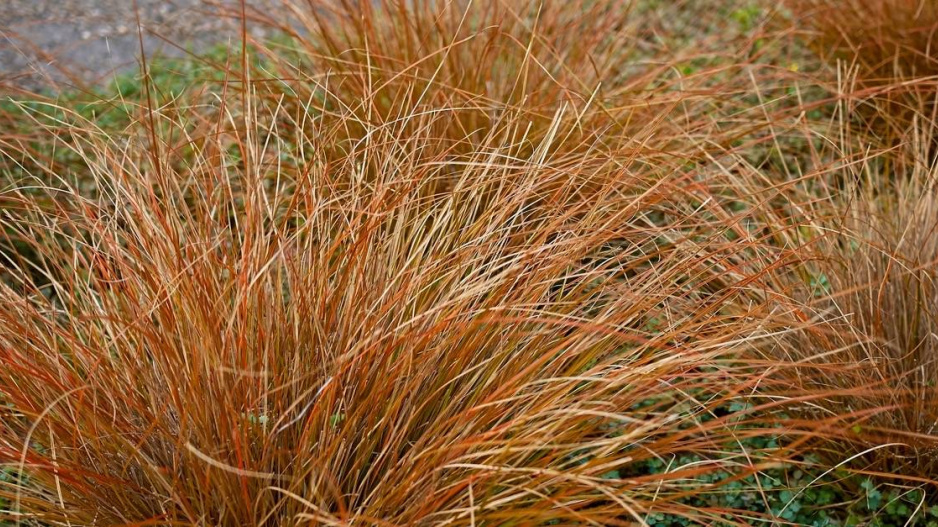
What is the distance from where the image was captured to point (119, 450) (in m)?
2.11

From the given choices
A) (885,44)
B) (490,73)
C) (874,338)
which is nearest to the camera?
(874,338)

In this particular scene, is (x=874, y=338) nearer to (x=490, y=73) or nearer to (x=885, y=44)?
(x=490, y=73)

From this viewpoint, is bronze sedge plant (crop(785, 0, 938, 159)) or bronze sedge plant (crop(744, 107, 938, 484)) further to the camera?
bronze sedge plant (crop(785, 0, 938, 159))

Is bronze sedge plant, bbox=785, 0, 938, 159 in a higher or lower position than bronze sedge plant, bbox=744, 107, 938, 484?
higher

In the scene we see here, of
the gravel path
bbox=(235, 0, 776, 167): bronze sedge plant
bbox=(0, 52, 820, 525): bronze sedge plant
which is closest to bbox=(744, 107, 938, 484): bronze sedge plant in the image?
bbox=(0, 52, 820, 525): bronze sedge plant

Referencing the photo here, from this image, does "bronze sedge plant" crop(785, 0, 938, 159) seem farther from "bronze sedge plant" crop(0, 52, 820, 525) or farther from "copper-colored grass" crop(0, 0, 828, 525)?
"bronze sedge plant" crop(0, 52, 820, 525)

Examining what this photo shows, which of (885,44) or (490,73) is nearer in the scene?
(490,73)

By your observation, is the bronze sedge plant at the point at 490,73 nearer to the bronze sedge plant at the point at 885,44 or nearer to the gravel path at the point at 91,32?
the bronze sedge plant at the point at 885,44

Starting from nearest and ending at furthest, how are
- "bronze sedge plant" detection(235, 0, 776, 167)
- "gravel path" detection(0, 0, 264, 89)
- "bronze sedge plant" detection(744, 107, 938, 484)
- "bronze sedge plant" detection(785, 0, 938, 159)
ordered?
"bronze sedge plant" detection(744, 107, 938, 484) → "bronze sedge plant" detection(235, 0, 776, 167) → "bronze sedge plant" detection(785, 0, 938, 159) → "gravel path" detection(0, 0, 264, 89)

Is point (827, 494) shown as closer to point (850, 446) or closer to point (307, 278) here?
point (850, 446)

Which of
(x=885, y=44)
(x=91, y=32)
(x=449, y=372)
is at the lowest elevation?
(x=449, y=372)

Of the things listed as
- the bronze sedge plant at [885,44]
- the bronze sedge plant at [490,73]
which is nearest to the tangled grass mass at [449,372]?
the bronze sedge plant at [490,73]

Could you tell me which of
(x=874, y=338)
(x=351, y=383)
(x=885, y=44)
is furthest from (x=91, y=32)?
(x=874, y=338)

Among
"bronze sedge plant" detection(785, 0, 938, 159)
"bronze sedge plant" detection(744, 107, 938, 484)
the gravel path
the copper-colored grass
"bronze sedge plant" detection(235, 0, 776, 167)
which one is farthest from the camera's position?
the gravel path
